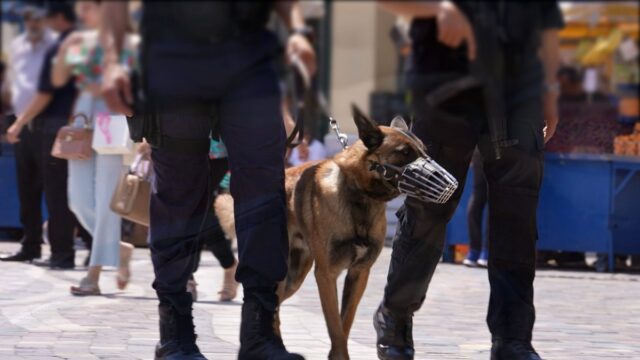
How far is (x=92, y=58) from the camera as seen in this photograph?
12.3 ft

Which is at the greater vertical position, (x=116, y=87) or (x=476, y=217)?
(x=116, y=87)

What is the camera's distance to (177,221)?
5.27 metres

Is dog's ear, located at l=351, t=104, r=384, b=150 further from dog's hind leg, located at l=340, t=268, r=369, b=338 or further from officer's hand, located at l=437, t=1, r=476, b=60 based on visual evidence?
officer's hand, located at l=437, t=1, r=476, b=60

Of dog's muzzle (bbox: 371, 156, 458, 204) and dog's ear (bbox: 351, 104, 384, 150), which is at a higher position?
dog's ear (bbox: 351, 104, 384, 150)

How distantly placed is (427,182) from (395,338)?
725 mm

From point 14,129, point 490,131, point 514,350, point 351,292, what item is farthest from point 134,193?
point 490,131

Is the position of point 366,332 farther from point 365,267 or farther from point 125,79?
point 125,79

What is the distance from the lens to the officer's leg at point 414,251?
18.7 ft

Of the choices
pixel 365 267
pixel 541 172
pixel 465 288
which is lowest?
pixel 465 288

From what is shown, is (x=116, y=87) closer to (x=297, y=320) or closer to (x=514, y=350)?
(x=514, y=350)

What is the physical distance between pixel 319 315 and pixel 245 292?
3.37 meters

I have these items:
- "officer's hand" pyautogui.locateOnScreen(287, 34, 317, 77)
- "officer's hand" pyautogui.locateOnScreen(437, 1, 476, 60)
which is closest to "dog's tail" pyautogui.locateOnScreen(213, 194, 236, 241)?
"officer's hand" pyautogui.locateOnScreen(287, 34, 317, 77)

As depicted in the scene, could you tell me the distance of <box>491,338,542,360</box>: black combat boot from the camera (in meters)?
5.58

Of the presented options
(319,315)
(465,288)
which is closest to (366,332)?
(319,315)
